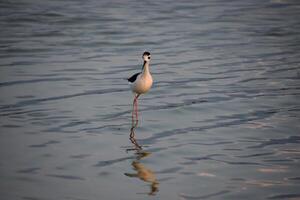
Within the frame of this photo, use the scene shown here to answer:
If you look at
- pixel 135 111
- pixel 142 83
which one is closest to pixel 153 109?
pixel 135 111

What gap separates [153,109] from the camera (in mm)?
15672

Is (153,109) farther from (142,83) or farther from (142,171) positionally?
(142,171)

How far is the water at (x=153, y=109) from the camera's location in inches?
412

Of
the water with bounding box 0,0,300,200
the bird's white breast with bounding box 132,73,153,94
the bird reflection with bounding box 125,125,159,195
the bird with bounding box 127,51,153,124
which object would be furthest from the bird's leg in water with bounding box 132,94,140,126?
the bird reflection with bounding box 125,125,159,195

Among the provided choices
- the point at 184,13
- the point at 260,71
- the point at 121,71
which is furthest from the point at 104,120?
the point at 184,13

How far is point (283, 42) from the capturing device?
2455cm

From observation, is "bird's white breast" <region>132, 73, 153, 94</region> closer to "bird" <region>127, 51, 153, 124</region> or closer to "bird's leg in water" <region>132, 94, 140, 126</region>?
"bird" <region>127, 51, 153, 124</region>

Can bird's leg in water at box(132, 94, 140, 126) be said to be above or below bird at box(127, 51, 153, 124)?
below

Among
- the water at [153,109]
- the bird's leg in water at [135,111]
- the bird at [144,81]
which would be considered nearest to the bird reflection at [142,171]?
the water at [153,109]

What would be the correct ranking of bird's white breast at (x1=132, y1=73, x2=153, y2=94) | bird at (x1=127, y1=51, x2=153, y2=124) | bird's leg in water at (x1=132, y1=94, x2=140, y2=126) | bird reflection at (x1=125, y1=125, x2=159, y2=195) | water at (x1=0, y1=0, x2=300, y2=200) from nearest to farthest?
bird reflection at (x1=125, y1=125, x2=159, y2=195) < water at (x1=0, y1=0, x2=300, y2=200) < bird's leg in water at (x1=132, y1=94, x2=140, y2=126) < bird at (x1=127, y1=51, x2=153, y2=124) < bird's white breast at (x1=132, y1=73, x2=153, y2=94)

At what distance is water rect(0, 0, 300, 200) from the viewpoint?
10477 millimetres

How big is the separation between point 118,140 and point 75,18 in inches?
736

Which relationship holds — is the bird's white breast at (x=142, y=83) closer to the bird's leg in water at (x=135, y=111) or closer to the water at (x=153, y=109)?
the bird's leg in water at (x=135, y=111)

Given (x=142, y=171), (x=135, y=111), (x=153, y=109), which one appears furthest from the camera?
(x=153, y=109)
